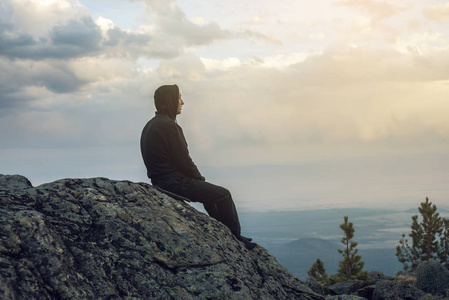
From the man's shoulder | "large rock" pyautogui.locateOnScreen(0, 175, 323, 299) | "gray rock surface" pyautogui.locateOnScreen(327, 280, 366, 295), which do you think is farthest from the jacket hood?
"gray rock surface" pyautogui.locateOnScreen(327, 280, 366, 295)

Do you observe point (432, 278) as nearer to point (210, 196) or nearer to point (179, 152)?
point (210, 196)

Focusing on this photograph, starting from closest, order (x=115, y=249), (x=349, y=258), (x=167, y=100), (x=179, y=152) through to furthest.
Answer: (x=115, y=249), (x=179, y=152), (x=167, y=100), (x=349, y=258)

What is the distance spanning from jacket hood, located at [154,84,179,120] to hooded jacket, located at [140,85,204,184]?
0.34 metres

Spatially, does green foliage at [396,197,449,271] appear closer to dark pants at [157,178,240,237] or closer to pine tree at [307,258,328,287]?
pine tree at [307,258,328,287]

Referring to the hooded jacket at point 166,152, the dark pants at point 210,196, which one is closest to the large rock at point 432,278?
the dark pants at point 210,196

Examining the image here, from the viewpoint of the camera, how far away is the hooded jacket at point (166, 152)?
11750 millimetres

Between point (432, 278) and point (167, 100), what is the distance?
20138 mm

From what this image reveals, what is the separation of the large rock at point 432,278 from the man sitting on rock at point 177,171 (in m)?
17.3

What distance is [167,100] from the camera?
1237 centimetres

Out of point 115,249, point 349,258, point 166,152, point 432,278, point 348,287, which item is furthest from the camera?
point 349,258

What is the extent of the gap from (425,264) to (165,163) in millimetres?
20186

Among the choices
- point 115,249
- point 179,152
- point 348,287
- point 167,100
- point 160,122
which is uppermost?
point 167,100

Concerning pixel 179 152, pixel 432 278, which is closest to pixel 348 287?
pixel 432 278

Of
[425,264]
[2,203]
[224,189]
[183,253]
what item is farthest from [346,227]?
[2,203]
